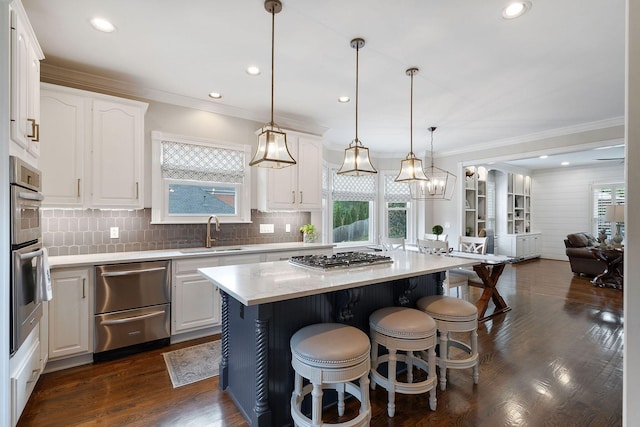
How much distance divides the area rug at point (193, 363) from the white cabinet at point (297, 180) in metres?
1.86

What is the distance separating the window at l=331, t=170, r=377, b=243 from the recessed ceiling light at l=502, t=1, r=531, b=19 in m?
3.78

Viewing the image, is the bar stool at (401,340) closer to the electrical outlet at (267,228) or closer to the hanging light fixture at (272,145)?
the hanging light fixture at (272,145)

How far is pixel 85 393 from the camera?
7.52 feet

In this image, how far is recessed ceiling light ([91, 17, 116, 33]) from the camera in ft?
7.33

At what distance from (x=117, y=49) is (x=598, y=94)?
5.00 meters

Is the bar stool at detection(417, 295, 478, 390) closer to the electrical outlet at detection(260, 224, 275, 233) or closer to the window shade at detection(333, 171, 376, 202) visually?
the electrical outlet at detection(260, 224, 275, 233)

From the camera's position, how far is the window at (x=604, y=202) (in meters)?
7.79

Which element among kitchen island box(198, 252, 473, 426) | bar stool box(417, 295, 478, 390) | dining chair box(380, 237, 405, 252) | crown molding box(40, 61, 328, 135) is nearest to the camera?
kitchen island box(198, 252, 473, 426)

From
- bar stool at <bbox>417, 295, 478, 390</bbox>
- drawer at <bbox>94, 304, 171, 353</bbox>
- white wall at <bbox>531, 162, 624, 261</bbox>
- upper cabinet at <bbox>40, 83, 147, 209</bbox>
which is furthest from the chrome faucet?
white wall at <bbox>531, 162, 624, 261</bbox>

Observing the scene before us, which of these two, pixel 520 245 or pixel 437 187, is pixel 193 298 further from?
pixel 520 245

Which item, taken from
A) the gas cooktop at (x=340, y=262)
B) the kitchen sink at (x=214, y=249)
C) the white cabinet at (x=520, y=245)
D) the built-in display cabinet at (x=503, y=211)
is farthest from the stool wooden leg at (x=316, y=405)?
the white cabinet at (x=520, y=245)

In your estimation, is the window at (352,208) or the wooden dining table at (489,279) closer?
the wooden dining table at (489,279)

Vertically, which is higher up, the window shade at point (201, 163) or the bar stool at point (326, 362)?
the window shade at point (201, 163)

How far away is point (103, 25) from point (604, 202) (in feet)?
35.4
